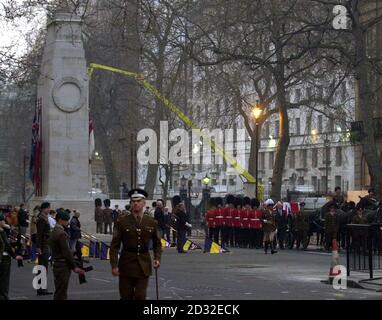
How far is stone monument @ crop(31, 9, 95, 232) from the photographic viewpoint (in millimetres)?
39875

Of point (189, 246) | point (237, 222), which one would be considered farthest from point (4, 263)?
point (237, 222)

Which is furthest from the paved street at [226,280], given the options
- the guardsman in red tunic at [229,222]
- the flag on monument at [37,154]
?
the flag on monument at [37,154]

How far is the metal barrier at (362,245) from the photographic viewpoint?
21.5 meters

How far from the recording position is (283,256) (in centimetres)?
3102

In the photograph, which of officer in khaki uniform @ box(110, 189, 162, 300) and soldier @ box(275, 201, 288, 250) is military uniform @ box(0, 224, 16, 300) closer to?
officer in khaki uniform @ box(110, 189, 162, 300)

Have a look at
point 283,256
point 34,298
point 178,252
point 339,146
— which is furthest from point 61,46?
point 339,146

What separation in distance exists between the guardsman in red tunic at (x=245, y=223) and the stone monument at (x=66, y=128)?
7131 millimetres

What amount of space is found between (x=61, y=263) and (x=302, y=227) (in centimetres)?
2141

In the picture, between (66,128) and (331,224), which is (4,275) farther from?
(66,128)

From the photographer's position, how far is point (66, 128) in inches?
1578

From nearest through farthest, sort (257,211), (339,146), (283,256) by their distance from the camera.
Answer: (283,256) < (257,211) < (339,146)

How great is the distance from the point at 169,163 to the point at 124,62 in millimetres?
7733

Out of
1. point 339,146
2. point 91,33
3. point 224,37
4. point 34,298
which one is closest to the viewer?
point 34,298

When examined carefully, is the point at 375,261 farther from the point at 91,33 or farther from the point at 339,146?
the point at 339,146
